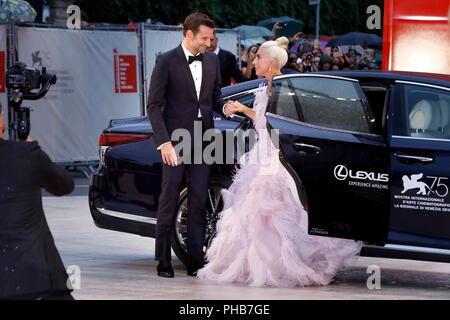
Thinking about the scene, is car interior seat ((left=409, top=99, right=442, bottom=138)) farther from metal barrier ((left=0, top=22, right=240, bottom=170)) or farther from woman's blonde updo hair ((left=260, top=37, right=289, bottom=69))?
metal barrier ((left=0, top=22, right=240, bottom=170))

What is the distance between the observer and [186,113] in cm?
857

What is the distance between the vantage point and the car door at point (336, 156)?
25.6 feet

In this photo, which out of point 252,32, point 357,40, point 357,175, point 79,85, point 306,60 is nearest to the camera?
point 357,175

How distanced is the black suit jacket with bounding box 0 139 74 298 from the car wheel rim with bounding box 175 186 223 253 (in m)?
3.68

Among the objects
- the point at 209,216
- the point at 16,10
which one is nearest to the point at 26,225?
the point at 209,216

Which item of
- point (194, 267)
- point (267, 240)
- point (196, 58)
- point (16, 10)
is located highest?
point (16, 10)

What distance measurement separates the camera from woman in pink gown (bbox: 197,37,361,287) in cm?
831

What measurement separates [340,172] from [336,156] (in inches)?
4.9

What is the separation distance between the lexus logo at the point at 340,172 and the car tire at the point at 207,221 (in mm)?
1436

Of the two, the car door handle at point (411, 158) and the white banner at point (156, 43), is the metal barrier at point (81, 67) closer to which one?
the white banner at point (156, 43)

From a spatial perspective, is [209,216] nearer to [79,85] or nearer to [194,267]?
[194,267]

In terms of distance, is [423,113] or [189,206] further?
[189,206]

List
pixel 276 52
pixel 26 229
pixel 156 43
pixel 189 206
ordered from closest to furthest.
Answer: pixel 26 229 → pixel 189 206 → pixel 276 52 → pixel 156 43

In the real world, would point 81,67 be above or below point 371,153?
above
